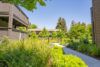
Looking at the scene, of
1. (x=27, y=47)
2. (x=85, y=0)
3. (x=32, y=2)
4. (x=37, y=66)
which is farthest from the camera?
(x=85, y=0)

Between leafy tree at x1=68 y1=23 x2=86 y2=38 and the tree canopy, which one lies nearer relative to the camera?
the tree canopy

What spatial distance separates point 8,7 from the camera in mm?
5500

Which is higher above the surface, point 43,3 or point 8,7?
point 8,7

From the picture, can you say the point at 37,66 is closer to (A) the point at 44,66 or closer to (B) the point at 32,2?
(A) the point at 44,66

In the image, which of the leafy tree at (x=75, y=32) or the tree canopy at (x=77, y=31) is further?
the leafy tree at (x=75, y=32)

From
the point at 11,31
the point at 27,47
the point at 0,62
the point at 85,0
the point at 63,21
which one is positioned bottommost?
the point at 0,62

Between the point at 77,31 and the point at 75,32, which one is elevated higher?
the point at 77,31

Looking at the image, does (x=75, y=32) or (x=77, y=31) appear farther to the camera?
(x=77, y=31)

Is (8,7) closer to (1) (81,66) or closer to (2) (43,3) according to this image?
(2) (43,3)

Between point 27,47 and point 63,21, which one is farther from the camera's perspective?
point 63,21

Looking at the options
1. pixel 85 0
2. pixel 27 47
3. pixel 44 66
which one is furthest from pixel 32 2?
pixel 85 0

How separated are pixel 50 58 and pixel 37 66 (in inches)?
23.4

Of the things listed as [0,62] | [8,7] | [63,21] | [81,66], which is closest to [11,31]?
[8,7]

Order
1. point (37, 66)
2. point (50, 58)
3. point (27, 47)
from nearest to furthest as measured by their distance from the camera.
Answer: point (37, 66)
point (50, 58)
point (27, 47)
